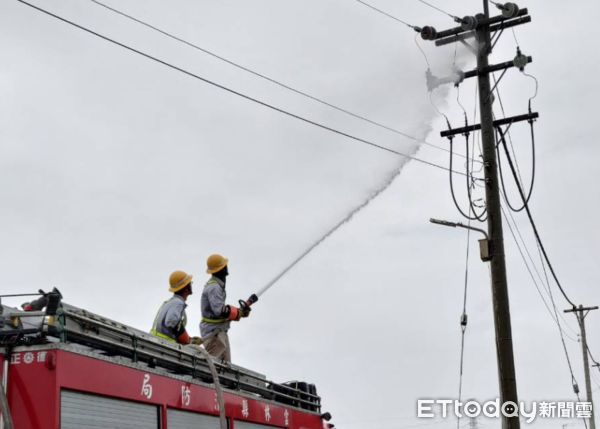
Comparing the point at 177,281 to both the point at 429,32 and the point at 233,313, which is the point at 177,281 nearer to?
the point at 233,313

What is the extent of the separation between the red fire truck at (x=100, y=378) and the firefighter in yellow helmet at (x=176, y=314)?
63 cm

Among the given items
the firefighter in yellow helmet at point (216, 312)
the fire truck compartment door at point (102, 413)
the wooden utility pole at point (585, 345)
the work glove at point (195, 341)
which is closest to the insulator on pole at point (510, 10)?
the firefighter in yellow helmet at point (216, 312)

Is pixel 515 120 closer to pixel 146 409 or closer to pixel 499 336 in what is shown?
pixel 499 336

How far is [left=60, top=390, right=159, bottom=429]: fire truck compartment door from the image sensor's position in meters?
6.21

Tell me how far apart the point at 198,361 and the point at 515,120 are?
9.77m

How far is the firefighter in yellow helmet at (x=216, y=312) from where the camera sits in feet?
34.5

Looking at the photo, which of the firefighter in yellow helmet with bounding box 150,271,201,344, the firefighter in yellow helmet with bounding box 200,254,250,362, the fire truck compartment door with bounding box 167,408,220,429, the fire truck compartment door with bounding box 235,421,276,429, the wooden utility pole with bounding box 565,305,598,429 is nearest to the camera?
the fire truck compartment door with bounding box 167,408,220,429

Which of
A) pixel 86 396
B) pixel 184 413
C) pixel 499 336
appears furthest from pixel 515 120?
pixel 86 396

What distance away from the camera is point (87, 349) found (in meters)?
6.82

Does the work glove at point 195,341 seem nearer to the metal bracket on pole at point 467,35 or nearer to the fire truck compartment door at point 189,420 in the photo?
the fire truck compartment door at point 189,420

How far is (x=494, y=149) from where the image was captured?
15.0 m

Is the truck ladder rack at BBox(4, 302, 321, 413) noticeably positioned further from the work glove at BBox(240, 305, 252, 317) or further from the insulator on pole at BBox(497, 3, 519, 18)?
the insulator on pole at BBox(497, 3, 519, 18)

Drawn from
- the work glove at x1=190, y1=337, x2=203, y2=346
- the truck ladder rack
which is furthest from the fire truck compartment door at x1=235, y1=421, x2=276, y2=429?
the work glove at x1=190, y1=337, x2=203, y2=346

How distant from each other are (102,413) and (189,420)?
56.3 inches
